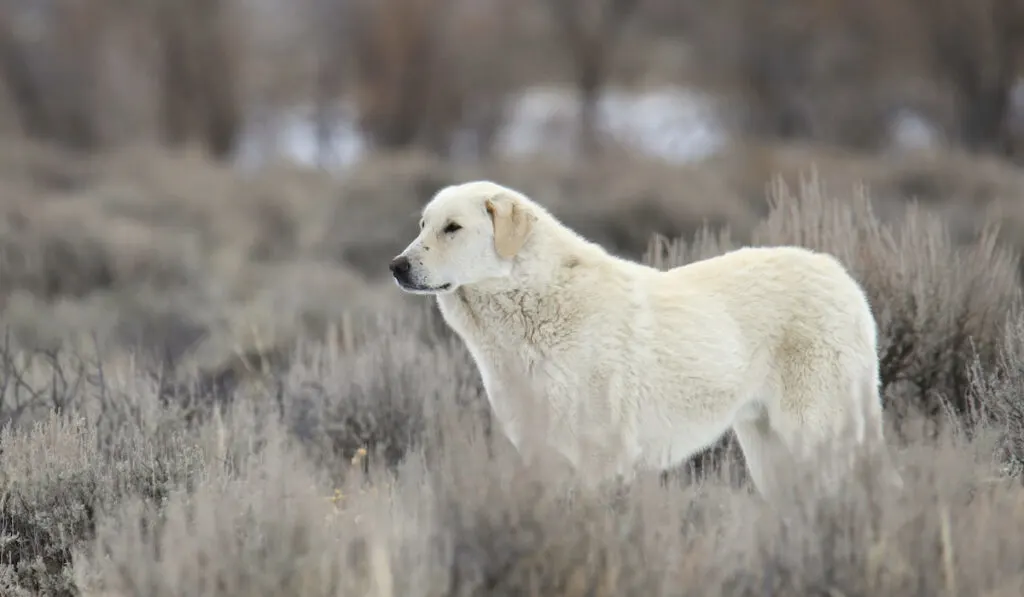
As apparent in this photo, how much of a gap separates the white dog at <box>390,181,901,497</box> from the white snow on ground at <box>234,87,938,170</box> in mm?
14003

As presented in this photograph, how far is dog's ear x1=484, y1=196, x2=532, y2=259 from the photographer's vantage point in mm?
4934

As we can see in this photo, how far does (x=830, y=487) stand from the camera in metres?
4.14

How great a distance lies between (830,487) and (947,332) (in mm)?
3113

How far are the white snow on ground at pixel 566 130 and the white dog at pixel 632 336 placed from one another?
14.0 m

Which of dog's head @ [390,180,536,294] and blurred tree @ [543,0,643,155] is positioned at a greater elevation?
blurred tree @ [543,0,643,155]

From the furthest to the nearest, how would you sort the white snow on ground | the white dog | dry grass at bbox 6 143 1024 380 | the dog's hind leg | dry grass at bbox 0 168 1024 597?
the white snow on ground
dry grass at bbox 6 143 1024 380
the dog's hind leg
the white dog
dry grass at bbox 0 168 1024 597

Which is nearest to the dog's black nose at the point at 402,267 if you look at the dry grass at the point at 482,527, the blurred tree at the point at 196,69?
the dry grass at the point at 482,527

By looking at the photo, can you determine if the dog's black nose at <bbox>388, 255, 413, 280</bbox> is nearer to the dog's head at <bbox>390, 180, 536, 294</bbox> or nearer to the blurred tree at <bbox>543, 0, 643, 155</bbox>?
the dog's head at <bbox>390, 180, 536, 294</bbox>

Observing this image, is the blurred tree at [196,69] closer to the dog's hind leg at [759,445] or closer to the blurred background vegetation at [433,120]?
the blurred background vegetation at [433,120]

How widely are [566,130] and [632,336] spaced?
55.1 ft

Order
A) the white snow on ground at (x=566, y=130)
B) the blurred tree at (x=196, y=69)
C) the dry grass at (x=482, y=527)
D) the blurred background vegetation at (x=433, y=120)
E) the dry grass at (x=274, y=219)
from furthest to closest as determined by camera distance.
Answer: the blurred tree at (x=196, y=69)
the white snow on ground at (x=566, y=130)
the blurred background vegetation at (x=433, y=120)
the dry grass at (x=274, y=219)
the dry grass at (x=482, y=527)

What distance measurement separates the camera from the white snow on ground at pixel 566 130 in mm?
20734

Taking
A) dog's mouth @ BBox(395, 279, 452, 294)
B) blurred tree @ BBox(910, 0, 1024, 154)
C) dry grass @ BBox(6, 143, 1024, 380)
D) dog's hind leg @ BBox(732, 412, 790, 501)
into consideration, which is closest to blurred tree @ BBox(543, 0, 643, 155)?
dry grass @ BBox(6, 143, 1024, 380)

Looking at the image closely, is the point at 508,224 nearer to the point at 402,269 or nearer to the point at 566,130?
the point at 402,269
